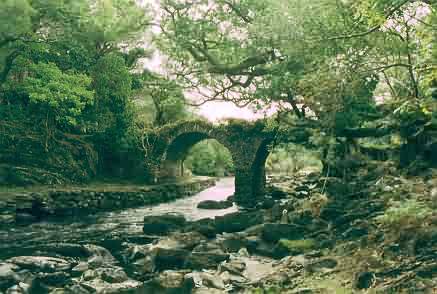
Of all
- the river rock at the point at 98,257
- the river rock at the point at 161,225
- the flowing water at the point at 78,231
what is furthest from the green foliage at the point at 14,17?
the river rock at the point at 98,257

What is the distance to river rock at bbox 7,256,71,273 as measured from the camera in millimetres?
9984

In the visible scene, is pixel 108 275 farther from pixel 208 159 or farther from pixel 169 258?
pixel 208 159

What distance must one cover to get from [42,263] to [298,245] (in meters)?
5.64

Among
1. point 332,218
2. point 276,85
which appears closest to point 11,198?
point 276,85

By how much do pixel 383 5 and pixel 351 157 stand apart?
7538 millimetres

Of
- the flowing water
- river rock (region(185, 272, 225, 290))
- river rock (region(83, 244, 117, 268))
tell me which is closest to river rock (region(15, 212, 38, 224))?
the flowing water

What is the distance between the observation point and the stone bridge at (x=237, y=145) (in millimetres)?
27266

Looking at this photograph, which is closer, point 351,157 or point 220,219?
point 351,157

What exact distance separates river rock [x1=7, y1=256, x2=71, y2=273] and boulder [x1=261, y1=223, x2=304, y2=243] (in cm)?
469

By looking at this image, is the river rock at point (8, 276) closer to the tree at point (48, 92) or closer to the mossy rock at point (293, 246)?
the mossy rock at point (293, 246)

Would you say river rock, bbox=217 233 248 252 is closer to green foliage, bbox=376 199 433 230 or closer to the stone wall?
green foliage, bbox=376 199 433 230

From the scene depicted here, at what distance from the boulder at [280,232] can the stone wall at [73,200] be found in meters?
10.1

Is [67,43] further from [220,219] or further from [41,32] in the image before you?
[220,219]

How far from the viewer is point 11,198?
17.3 metres
